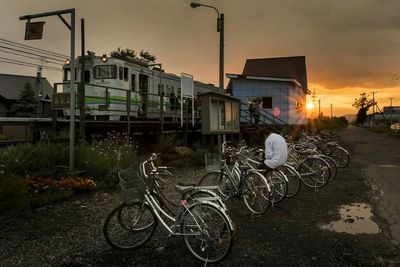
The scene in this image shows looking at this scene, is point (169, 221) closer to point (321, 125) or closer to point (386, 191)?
point (386, 191)

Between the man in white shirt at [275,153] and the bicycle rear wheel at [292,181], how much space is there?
3.07 feet

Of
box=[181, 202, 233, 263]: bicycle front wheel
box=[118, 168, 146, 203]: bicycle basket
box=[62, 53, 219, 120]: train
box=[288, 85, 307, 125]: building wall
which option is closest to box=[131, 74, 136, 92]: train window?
box=[62, 53, 219, 120]: train

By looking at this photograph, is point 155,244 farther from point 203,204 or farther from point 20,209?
point 20,209

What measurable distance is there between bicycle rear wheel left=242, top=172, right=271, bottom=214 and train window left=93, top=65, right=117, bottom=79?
40.5ft

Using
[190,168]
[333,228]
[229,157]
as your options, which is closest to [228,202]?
[229,157]

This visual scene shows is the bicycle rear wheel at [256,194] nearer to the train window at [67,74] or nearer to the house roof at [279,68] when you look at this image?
the train window at [67,74]

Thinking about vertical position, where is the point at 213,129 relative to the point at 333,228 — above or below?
above

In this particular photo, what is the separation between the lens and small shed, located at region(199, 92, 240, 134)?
16781 mm

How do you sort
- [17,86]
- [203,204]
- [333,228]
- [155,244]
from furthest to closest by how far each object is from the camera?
[17,86] → [333,228] → [155,244] → [203,204]

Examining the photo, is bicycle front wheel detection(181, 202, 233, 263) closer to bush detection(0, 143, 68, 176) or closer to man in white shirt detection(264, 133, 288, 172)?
man in white shirt detection(264, 133, 288, 172)

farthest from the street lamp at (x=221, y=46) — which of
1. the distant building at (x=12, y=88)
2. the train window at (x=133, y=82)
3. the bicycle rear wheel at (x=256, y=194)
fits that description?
the distant building at (x=12, y=88)

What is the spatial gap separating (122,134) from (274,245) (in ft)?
31.8

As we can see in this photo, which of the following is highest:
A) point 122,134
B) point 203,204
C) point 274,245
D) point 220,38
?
point 220,38

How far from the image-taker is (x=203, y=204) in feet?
17.9
